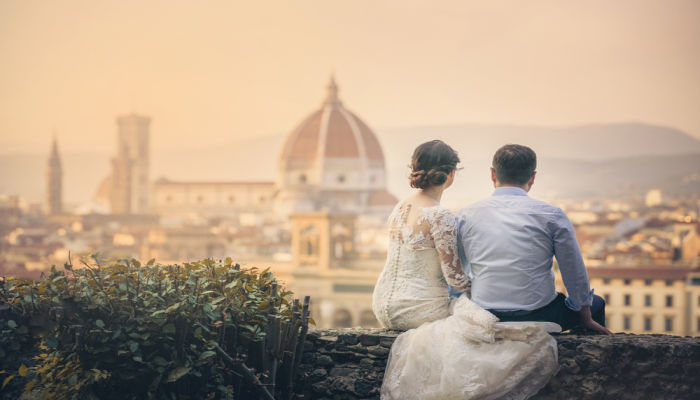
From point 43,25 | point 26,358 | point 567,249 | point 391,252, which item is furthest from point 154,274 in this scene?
point 43,25

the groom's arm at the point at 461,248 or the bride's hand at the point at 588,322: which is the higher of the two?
the groom's arm at the point at 461,248

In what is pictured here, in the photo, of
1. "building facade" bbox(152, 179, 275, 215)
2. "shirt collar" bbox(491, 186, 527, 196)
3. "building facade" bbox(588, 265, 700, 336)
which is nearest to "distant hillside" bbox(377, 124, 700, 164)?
"building facade" bbox(152, 179, 275, 215)

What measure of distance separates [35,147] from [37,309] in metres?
57.8

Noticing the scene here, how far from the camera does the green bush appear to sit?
66.0 inches

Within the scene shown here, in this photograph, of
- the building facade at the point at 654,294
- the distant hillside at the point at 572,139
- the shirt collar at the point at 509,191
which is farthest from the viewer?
the distant hillside at the point at 572,139

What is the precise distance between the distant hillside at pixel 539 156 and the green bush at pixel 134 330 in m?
44.5

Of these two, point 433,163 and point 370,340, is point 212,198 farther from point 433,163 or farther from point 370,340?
point 433,163

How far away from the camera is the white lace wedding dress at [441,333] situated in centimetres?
177

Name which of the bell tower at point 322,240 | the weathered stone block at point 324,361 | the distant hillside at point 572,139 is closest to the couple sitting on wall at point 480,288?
the weathered stone block at point 324,361

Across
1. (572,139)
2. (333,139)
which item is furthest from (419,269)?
(572,139)

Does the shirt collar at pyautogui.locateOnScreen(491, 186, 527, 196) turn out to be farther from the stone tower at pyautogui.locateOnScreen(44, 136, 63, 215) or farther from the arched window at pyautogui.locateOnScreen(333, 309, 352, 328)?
the stone tower at pyautogui.locateOnScreen(44, 136, 63, 215)

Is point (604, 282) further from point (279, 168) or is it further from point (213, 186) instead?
point (213, 186)

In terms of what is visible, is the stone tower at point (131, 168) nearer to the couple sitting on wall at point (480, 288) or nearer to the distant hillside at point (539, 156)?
the distant hillside at point (539, 156)

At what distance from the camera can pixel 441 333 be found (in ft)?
6.12
